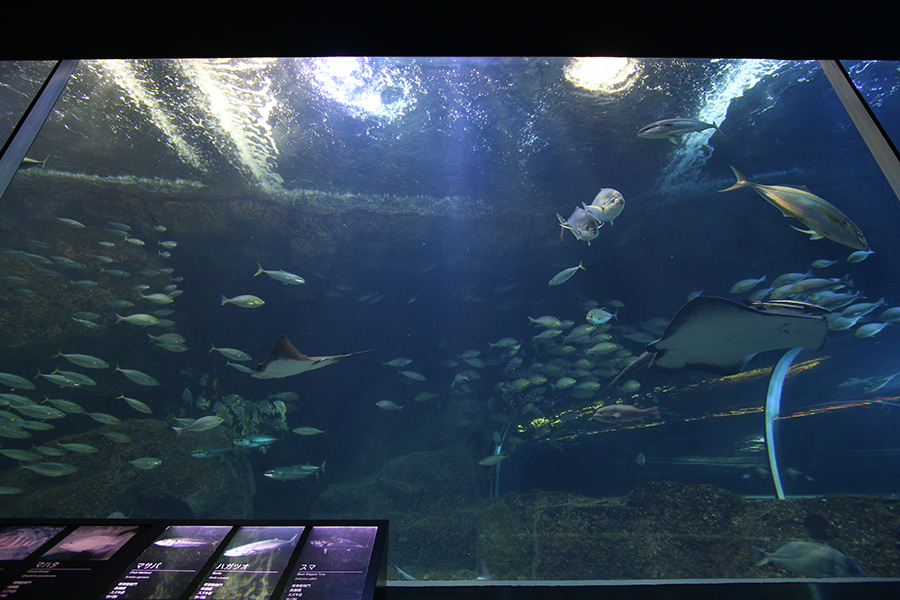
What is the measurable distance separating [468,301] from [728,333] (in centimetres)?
870

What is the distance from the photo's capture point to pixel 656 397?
11.3 m

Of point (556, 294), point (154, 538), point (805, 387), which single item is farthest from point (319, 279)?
point (805, 387)

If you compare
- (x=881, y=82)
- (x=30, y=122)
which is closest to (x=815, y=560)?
(x=30, y=122)

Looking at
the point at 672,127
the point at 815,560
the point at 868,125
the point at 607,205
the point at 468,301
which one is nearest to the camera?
the point at 868,125

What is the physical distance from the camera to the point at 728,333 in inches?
188

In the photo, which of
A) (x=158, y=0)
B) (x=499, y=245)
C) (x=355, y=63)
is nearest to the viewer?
(x=158, y=0)

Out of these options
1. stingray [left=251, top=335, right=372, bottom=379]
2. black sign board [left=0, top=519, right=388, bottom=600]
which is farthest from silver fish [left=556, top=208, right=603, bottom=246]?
black sign board [left=0, top=519, right=388, bottom=600]

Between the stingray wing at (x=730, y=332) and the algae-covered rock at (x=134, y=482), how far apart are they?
946cm

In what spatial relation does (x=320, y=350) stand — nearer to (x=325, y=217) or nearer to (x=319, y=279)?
(x=319, y=279)

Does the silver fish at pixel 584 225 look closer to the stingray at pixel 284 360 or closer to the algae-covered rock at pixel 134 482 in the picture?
the stingray at pixel 284 360

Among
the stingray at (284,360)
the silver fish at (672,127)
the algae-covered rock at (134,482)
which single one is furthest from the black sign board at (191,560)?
the algae-covered rock at (134,482)

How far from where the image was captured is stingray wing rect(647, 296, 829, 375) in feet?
13.9

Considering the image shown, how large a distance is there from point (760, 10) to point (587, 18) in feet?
2.10

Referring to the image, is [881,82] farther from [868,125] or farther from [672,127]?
[868,125]
